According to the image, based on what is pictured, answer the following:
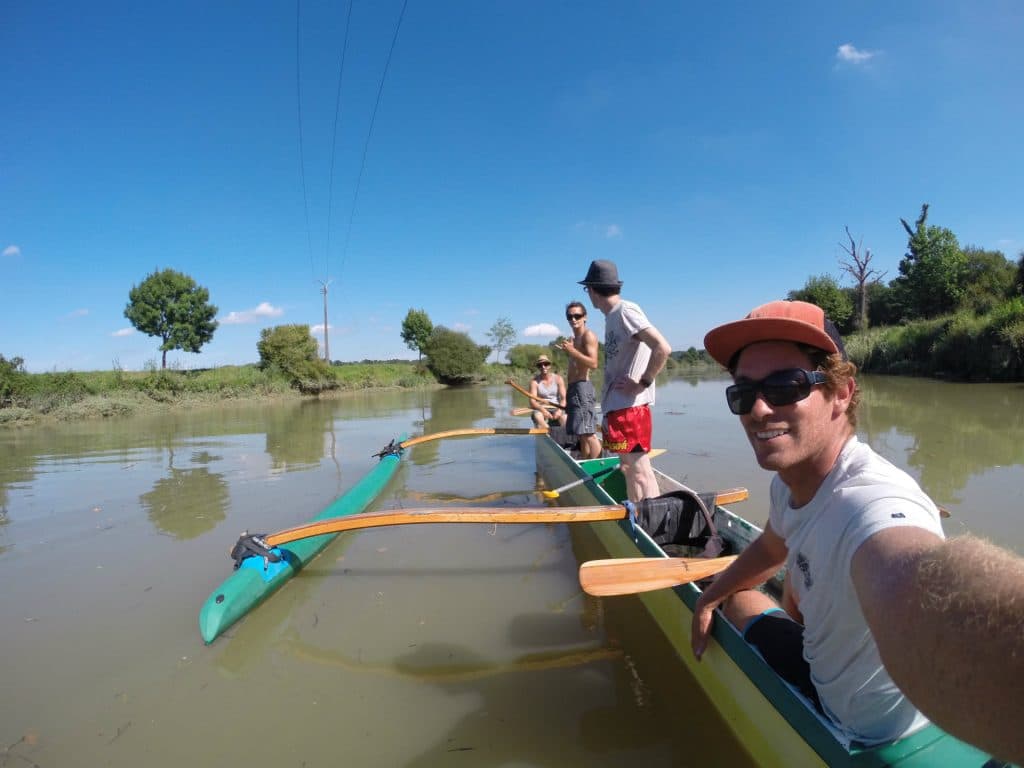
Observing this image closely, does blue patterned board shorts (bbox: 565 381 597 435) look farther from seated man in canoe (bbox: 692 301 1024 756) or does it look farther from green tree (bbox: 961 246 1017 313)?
green tree (bbox: 961 246 1017 313)

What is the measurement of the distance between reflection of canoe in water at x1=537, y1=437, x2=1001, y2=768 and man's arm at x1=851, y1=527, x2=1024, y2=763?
0.56 meters

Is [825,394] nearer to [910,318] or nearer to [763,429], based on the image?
[763,429]

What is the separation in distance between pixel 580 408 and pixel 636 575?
367cm

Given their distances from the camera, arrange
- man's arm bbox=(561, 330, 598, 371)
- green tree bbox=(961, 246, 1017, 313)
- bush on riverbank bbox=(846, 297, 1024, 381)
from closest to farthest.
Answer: man's arm bbox=(561, 330, 598, 371), bush on riverbank bbox=(846, 297, 1024, 381), green tree bbox=(961, 246, 1017, 313)

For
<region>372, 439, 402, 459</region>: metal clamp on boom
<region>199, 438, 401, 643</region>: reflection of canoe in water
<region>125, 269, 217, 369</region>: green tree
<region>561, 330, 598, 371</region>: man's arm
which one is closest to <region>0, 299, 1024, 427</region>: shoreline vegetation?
<region>125, 269, 217, 369</region>: green tree

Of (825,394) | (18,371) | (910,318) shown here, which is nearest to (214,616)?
(825,394)

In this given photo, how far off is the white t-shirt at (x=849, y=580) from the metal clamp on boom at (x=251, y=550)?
137 inches

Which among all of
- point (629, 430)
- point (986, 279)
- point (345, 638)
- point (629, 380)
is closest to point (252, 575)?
point (345, 638)

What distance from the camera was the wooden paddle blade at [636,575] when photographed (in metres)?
2.42

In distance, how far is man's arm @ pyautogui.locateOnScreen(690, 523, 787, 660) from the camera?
179 centimetres

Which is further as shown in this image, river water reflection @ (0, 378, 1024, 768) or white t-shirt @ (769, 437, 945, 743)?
river water reflection @ (0, 378, 1024, 768)

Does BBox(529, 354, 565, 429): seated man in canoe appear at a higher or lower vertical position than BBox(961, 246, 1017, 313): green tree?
lower

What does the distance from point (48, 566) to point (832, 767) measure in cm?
576

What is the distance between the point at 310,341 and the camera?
96.4ft
